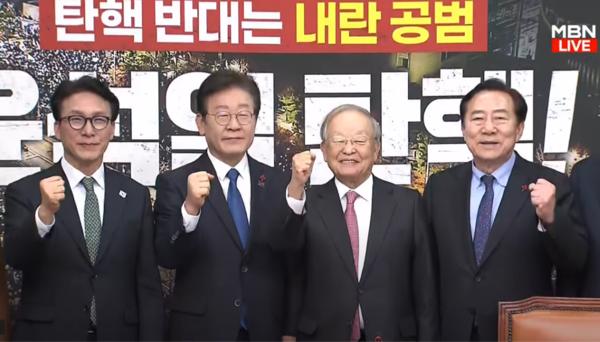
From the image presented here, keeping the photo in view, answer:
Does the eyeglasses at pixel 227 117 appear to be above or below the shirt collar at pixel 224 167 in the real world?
above

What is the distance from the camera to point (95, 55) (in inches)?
167

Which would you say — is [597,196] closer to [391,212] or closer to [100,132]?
[391,212]

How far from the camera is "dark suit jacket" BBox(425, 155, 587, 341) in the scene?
3533mm

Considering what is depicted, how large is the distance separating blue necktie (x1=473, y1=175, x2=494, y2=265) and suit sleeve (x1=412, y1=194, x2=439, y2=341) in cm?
19

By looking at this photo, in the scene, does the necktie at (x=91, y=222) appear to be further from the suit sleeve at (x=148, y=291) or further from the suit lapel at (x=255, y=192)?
the suit lapel at (x=255, y=192)

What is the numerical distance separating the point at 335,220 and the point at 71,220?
103cm

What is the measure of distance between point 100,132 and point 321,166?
1170 mm

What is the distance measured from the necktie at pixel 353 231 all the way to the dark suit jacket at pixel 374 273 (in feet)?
0.08

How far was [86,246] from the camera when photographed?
3523mm

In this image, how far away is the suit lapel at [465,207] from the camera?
11.7ft

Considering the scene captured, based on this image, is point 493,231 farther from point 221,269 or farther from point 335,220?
point 221,269

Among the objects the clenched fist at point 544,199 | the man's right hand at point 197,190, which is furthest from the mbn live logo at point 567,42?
the man's right hand at point 197,190

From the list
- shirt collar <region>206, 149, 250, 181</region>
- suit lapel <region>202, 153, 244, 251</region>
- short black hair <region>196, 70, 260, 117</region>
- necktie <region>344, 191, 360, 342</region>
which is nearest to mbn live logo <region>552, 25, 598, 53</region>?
necktie <region>344, 191, 360, 342</region>

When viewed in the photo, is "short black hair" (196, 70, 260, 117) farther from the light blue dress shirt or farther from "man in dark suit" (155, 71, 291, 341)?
the light blue dress shirt
